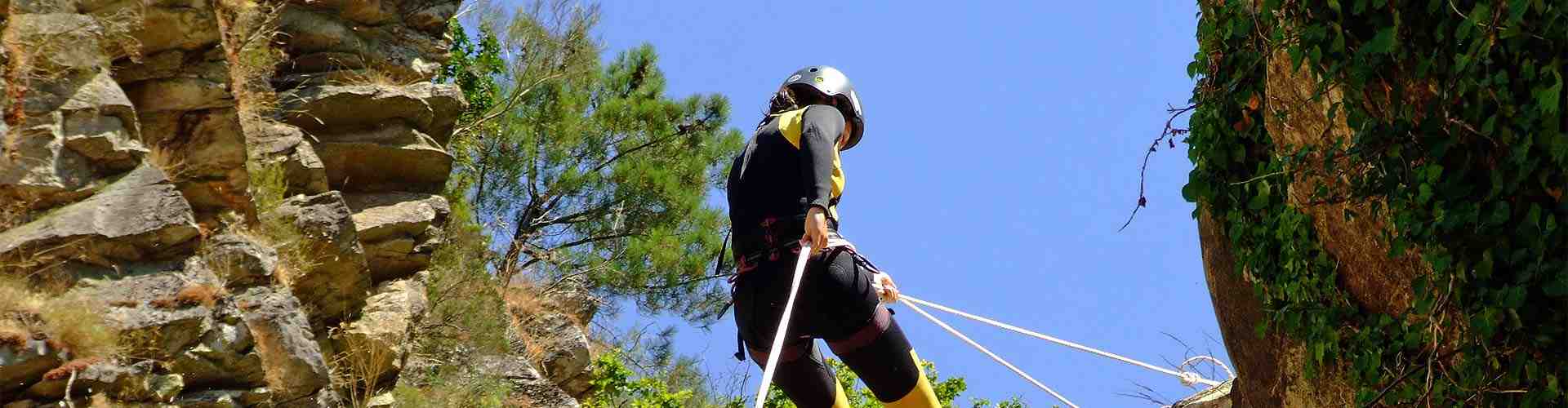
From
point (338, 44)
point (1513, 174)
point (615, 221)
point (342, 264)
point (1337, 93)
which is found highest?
point (615, 221)

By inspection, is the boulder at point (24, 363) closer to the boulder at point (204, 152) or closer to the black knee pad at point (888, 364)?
the boulder at point (204, 152)

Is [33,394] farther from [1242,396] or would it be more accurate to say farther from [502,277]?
[502,277]

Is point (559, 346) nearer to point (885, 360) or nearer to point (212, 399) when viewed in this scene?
point (212, 399)

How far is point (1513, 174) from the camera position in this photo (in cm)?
423

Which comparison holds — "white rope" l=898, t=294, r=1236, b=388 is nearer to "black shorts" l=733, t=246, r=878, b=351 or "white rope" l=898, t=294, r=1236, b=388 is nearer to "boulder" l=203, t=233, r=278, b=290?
"black shorts" l=733, t=246, r=878, b=351

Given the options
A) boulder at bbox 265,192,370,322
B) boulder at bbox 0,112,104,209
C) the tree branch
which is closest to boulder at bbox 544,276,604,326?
the tree branch

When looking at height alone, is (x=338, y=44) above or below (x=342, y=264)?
above

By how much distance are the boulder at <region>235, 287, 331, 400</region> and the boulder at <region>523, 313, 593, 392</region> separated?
16.7 feet

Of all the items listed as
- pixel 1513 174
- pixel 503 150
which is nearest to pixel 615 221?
pixel 503 150

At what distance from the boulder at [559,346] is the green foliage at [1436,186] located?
9.04 meters

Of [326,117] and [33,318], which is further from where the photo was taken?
[326,117]

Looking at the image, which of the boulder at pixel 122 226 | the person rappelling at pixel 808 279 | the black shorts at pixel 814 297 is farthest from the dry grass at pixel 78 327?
the black shorts at pixel 814 297

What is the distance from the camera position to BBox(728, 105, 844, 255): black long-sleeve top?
577 cm

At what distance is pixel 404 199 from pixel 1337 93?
25.2ft
